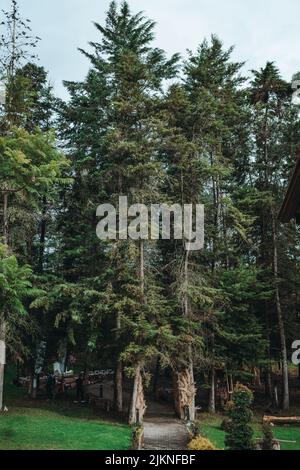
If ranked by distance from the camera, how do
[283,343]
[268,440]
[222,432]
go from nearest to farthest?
1. [268,440]
2. [222,432]
3. [283,343]

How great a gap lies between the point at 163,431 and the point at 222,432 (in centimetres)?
301

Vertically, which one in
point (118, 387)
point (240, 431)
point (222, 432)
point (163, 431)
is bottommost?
point (222, 432)

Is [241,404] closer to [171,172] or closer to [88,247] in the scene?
[88,247]

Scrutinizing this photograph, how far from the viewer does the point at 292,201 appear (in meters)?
12.9

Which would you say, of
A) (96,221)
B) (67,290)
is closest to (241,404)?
(67,290)

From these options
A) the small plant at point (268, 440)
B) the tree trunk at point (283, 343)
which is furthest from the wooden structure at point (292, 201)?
the tree trunk at point (283, 343)

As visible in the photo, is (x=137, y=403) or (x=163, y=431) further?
(x=137, y=403)

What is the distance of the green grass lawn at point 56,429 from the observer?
15.4m

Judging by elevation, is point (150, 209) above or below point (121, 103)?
below

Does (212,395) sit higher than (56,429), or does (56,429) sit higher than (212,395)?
(56,429)

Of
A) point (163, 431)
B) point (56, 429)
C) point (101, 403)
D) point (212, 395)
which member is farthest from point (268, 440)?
point (101, 403)

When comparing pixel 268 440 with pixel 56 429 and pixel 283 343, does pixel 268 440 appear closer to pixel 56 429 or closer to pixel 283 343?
pixel 56 429

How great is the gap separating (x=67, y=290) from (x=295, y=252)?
50.3 ft

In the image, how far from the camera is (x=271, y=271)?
27.4 meters
